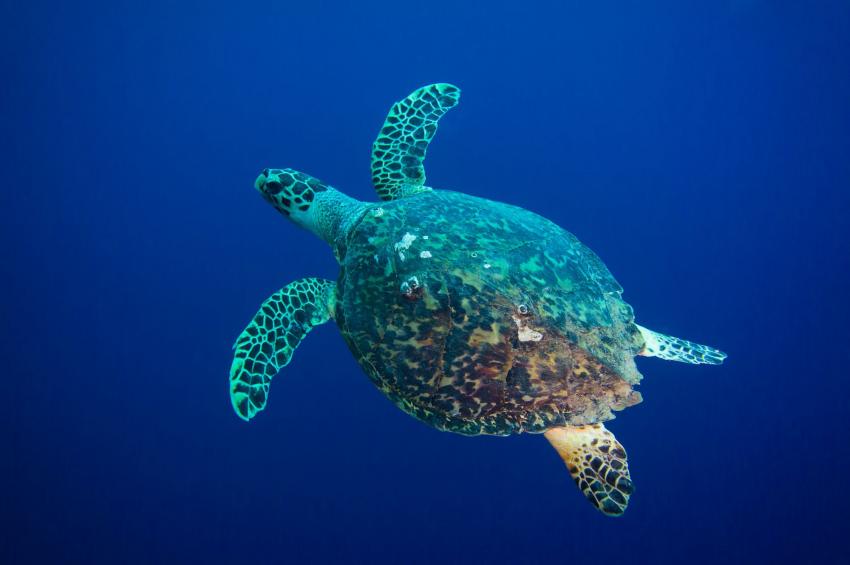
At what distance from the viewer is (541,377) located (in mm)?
2613

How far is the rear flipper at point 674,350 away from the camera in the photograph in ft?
10.4

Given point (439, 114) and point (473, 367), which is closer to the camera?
point (473, 367)

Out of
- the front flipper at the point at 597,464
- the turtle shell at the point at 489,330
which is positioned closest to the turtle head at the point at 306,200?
the turtle shell at the point at 489,330

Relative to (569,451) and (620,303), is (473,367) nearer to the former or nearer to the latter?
(569,451)

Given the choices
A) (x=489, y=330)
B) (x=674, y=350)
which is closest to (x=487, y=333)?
(x=489, y=330)

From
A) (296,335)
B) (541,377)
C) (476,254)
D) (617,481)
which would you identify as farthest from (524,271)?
(296,335)

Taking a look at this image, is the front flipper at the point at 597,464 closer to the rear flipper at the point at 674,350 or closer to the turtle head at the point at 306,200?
the rear flipper at the point at 674,350

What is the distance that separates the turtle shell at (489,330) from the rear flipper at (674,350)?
22 cm

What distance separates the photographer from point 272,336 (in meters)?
3.49

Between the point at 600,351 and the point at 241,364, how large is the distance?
2.48 metres

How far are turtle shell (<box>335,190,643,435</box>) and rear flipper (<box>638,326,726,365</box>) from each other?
0.22 metres

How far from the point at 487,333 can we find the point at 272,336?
5.84 ft

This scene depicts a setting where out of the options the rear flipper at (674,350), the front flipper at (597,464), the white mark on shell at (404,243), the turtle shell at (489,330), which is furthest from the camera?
the rear flipper at (674,350)

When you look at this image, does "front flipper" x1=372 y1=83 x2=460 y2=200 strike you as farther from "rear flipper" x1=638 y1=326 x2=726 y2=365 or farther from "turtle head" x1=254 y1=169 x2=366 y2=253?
"rear flipper" x1=638 y1=326 x2=726 y2=365
